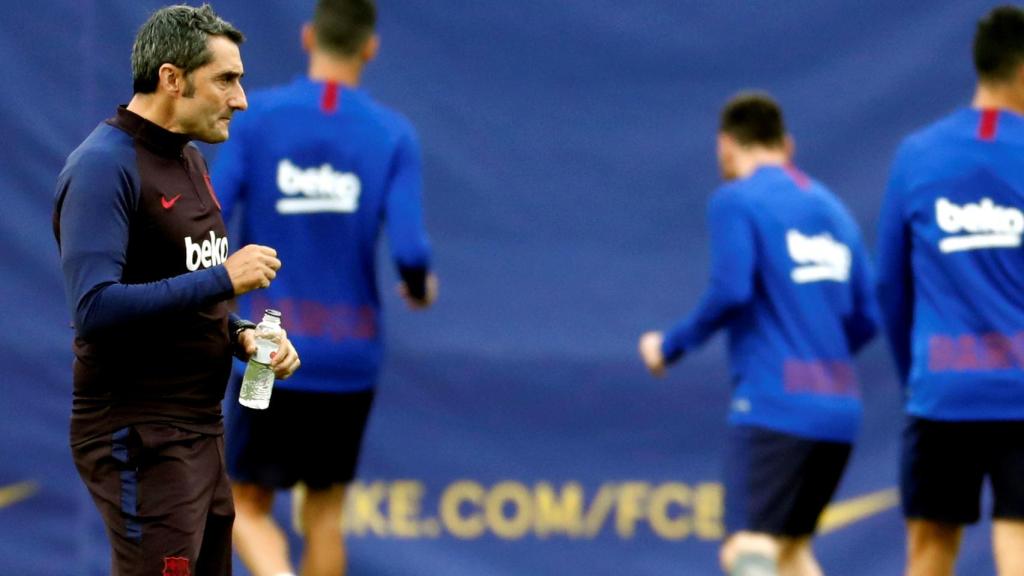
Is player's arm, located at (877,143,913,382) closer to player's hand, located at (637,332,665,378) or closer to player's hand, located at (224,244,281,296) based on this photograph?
player's hand, located at (637,332,665,378)

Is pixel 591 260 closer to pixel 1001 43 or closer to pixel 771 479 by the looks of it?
pixel 771 479

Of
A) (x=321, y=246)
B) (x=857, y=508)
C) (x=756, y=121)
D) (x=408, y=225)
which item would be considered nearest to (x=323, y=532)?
(x=321, y=246)

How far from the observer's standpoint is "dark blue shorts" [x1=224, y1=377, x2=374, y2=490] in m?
5.62

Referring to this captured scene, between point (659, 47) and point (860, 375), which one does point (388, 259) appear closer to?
point (659, 47)

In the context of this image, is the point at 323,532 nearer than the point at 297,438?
No

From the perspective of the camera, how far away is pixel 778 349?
5.51 meters

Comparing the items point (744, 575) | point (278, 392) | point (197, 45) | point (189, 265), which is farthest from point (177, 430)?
point (744, 575)

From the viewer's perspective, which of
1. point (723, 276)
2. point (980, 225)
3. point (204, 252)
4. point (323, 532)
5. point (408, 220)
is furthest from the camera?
point (323, 532)

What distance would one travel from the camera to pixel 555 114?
22.1ft

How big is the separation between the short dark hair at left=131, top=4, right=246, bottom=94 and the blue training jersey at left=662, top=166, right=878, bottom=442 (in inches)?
91.2

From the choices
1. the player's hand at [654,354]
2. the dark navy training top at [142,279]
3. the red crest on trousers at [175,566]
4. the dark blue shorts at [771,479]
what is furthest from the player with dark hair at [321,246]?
the red crest on trousers at [175,566]

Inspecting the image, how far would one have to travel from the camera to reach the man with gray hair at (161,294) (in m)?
3.51

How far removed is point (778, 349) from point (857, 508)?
1576 mm

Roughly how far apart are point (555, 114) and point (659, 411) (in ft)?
4.22
